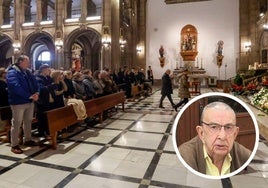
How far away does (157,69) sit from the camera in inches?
827

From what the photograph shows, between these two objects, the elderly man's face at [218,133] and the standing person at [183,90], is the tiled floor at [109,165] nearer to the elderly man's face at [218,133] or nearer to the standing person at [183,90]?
the elderly man's face at [218,133]

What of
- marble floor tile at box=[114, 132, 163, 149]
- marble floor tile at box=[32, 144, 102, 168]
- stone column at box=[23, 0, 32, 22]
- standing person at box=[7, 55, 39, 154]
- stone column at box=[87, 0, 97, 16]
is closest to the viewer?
marble floor tile at box=[32, 144, 102, 168]

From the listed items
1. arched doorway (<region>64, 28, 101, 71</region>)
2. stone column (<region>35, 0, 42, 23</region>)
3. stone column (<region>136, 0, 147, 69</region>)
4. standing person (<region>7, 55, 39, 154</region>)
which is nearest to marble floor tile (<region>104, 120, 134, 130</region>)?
standing person (<region>7, 55, 39, 154</region>)

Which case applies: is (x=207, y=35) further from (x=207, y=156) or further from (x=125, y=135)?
(x=207, y=156)

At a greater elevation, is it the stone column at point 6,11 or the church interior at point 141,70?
the stone column at point 6,11

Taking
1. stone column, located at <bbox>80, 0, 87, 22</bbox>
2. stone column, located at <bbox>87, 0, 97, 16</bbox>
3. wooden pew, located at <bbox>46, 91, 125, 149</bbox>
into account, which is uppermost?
stone column, located at <bbox>87, 0, 97, 16</bbox>

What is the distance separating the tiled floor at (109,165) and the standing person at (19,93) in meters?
0.48

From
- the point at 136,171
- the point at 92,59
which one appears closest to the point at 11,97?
the point at 136,171

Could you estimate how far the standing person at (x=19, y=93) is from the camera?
171 inches

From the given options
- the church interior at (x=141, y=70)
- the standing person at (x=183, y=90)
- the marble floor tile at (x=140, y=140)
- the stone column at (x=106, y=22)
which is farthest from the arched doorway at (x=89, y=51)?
the marble floor tile at (x=140, y=140)

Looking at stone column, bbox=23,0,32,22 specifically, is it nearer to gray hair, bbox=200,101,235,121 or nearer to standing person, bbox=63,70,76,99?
standing person, bbox=63,70,76,99

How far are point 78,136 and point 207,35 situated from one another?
1685 centimetres

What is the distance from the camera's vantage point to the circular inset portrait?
0.66m

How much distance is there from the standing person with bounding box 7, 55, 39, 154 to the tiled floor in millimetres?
477
